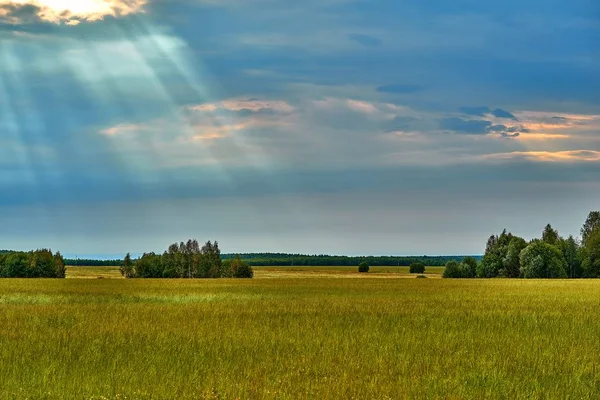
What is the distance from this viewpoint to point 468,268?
129m

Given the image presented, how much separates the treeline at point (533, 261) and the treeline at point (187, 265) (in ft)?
143

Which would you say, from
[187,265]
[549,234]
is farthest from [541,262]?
[187,265]

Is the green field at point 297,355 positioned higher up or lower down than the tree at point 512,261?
lower down

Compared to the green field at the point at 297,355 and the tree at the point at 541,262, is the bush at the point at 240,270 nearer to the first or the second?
the tree at the point at 541,262

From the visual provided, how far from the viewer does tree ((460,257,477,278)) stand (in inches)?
5006

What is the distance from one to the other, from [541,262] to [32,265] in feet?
295

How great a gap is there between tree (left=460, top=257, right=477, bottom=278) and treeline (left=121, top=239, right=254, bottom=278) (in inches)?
1661

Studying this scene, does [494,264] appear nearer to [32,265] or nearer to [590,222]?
[590,222]

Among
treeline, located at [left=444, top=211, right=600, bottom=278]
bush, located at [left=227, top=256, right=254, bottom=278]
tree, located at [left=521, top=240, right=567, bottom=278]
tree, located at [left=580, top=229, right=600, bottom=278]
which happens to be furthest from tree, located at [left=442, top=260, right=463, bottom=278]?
bush, located at [left=227, top=256, right=254, bottom=278]

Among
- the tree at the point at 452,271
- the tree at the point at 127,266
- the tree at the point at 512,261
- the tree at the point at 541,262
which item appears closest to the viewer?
the tree at the point at 541,262

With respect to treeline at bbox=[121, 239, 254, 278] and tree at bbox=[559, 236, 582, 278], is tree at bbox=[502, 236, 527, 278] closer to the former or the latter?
tree at bbox=[559, 236, 582, 278]

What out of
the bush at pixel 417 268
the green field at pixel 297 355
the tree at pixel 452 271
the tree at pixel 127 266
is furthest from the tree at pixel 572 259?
the green field at pixel 297 355

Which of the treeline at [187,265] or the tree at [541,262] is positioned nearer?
the tree at [541,262]

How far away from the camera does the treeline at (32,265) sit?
4619 inches
